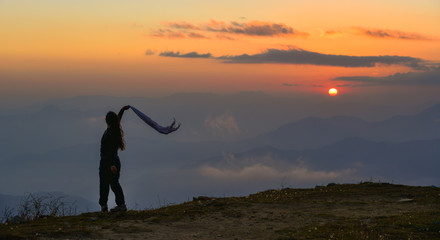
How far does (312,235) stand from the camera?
13.4 metres

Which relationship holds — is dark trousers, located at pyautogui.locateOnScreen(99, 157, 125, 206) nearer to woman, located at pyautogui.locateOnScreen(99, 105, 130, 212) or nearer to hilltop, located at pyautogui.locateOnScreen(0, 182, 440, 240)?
woman, located at pyautogui.locateOnScreen(99, 105, 130, 212)

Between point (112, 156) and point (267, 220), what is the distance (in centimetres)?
557

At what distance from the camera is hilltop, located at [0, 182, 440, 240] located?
44.8 feet

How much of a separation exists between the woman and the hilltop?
0.85 metres

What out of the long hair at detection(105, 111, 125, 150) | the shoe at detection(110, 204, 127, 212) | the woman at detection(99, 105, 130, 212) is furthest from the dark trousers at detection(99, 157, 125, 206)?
the long hair at detection(105, 111, 125, 150)

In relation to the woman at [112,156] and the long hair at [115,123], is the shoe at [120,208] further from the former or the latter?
the long hair at [115,123]

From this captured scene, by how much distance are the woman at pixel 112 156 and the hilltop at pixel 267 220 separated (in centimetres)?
85

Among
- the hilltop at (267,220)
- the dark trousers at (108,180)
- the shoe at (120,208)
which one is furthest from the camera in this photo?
the dark trousers at (108,180)

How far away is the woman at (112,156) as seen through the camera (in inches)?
674

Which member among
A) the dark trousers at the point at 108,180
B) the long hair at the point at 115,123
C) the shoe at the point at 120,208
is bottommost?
the shoe at the point at 120,208

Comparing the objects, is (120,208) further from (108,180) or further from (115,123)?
(115,123)

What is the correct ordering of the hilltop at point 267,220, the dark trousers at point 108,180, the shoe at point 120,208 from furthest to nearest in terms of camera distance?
1. the dark trousers at point 108,180
2. the shoe at point 120,208
3. the hilltop at point 267,220

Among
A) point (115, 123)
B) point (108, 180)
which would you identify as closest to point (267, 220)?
point (108, 180)

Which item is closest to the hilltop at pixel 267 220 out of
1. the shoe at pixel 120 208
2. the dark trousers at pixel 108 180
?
the shoe at pixel 120 208
